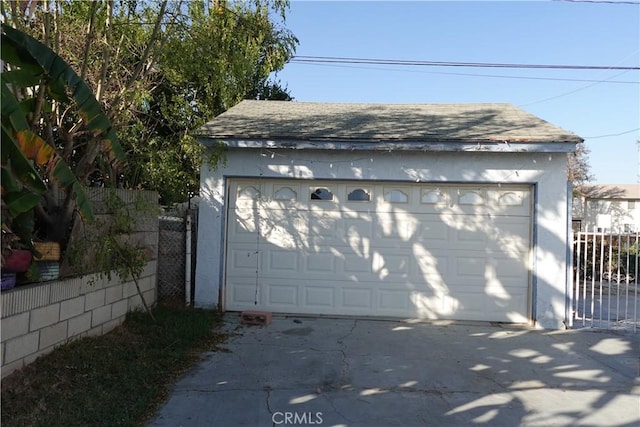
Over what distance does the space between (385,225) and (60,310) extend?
5.12 metres

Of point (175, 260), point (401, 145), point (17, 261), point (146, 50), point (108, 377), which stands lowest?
point (108, 377)

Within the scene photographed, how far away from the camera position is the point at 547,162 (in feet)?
26.8

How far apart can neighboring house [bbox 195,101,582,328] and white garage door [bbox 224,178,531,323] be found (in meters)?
0.02

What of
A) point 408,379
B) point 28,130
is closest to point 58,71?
point 28,130

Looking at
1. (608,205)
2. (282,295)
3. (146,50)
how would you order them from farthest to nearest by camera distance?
(608,205), (282,295), (146,50)

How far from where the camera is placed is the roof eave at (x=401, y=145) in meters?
7.87

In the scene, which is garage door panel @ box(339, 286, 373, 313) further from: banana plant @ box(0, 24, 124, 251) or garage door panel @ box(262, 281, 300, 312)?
banana plant @ box(0, 24, 124, 251)

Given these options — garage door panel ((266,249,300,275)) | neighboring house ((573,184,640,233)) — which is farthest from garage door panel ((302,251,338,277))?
neighboring house ((573,184,640,233))

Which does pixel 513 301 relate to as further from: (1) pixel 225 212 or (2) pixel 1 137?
(2) pixel 1 137

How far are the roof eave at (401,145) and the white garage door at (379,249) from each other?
2.32 feet

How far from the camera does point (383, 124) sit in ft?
30.3

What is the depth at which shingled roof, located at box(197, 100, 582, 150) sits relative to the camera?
26.8ft

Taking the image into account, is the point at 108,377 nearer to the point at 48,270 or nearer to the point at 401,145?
the point at 48,270
